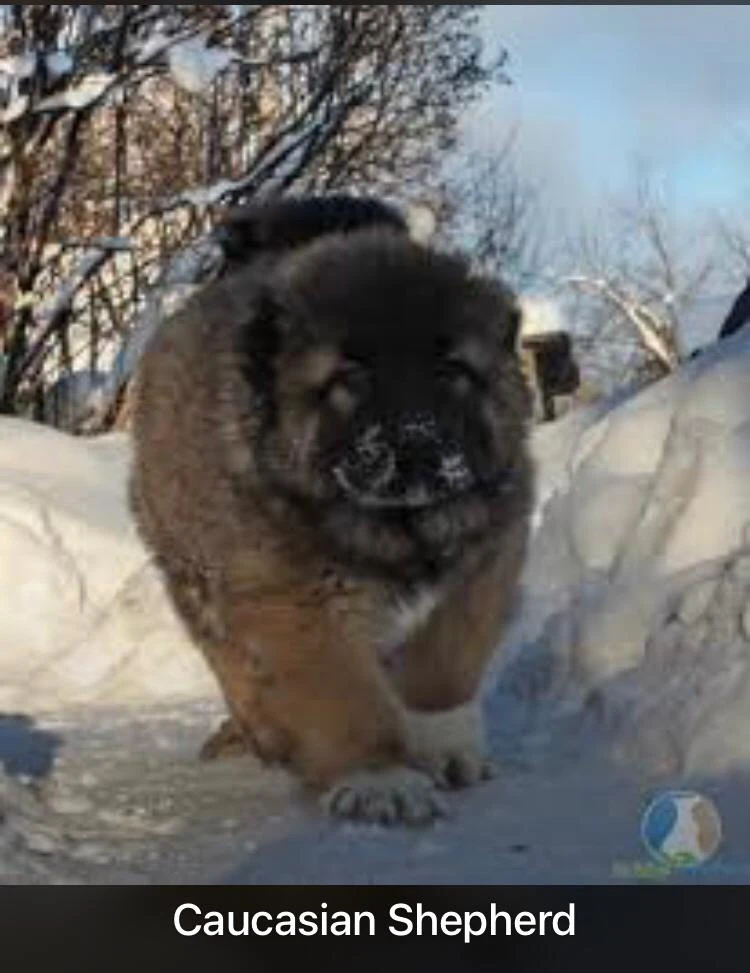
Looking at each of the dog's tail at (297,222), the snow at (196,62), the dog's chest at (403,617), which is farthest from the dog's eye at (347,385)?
the snow at (196,62)

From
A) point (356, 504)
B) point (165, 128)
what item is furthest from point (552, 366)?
point (356, 504)

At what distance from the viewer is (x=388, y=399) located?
5.15 meters

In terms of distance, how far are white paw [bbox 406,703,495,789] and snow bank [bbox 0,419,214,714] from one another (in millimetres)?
2131

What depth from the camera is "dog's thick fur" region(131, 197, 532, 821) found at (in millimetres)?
5254

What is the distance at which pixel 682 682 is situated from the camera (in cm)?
579

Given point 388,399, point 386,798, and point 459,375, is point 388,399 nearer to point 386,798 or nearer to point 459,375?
point 459,375

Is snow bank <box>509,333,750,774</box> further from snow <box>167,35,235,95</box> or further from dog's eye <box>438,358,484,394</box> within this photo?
snow <box>167,35,235,95</box>

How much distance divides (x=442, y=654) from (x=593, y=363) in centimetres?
2778

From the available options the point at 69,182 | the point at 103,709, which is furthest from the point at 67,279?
the point at 103,709

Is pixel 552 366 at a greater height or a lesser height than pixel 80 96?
lesser

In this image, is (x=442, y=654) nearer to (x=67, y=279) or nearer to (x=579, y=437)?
(x=579, y=437)
